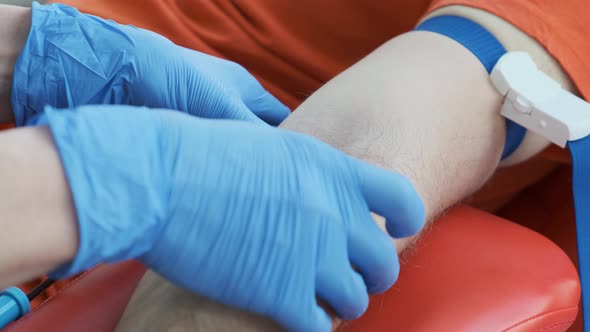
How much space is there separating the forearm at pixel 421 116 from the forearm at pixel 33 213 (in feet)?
1.16

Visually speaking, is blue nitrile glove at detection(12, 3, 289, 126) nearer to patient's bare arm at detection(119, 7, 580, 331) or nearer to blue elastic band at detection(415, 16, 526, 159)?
patient's bare arm at detection(119, 7, 580, 331)

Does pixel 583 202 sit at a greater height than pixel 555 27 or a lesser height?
lesser

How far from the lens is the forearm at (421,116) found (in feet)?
2.33

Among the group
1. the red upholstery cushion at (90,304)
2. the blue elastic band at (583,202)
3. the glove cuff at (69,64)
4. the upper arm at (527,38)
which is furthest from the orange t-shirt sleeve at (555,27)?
the red upholstery cushion at (90,304)

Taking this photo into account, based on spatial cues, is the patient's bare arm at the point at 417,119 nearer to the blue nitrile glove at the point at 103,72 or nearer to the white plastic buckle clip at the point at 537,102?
the white plastic buckle clip at the point at 537,102

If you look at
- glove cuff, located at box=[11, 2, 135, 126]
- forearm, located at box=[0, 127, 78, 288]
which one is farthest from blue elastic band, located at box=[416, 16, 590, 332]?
forearm, located at box=[0, 127, 78, 288]

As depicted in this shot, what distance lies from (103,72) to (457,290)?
58cm

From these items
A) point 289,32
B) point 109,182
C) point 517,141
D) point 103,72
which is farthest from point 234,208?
point 289,32

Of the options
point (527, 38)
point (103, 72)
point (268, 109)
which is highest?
point (527, 38)

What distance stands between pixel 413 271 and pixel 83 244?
1.32 feet

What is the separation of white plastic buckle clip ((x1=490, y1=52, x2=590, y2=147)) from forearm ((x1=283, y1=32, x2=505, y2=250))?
0.02 meters

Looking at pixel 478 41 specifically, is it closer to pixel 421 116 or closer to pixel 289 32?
pixel 421 116

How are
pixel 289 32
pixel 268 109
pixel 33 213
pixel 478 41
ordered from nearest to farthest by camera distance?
pixel 33 213, pixel 478 41, pixel 268 109, pixel 289 32

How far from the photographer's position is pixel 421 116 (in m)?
0.74
